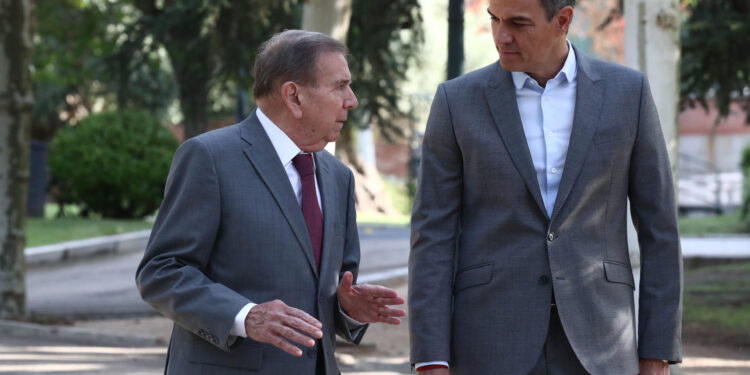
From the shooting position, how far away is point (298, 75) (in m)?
Answer: 3.27

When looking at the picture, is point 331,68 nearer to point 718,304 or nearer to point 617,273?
point 617,273

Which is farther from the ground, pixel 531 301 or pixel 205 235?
pixel 205 235

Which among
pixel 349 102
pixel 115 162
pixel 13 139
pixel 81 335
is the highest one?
pixel 349 102

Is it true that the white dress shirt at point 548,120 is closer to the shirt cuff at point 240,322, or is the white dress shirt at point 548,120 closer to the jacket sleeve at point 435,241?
the jacket sleeve at point 435,241

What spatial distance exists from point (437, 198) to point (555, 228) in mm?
374

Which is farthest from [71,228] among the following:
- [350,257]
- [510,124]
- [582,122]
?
[582,122]

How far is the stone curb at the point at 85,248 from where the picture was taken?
15453 millimetres

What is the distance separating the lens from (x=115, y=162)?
20.5 meters

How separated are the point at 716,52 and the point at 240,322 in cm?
894

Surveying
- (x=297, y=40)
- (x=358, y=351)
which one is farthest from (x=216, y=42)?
(x=297, y=40)

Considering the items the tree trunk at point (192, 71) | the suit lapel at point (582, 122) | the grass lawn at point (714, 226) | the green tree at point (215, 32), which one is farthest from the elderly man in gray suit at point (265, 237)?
the grass lawn at point (714, 226)

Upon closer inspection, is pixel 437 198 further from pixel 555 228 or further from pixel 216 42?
pixel 216 42

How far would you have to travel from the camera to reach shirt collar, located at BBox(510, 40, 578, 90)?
11.2 feet

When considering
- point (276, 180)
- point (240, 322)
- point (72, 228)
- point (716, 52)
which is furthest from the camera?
point (72, 228)
